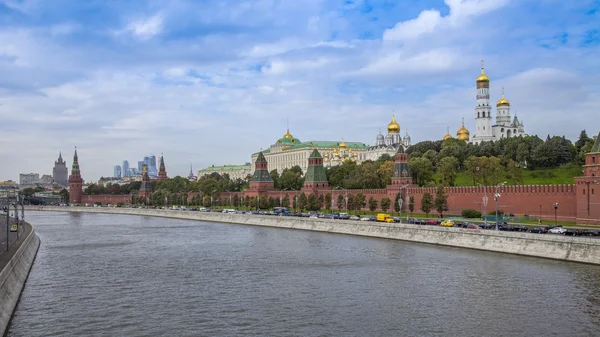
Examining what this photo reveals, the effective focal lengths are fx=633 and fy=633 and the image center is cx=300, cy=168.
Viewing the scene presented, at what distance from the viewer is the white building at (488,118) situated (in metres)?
108

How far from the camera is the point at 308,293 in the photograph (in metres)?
25.0

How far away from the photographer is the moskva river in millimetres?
19906

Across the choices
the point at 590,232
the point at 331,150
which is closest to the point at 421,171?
the point at 590,232

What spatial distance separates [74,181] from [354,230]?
107 meters

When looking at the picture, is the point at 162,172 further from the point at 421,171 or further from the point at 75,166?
the point at 421,171

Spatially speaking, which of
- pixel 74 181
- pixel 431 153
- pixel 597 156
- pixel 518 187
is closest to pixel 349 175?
pixel 431 153

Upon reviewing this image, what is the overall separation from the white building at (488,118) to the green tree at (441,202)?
2109 inches

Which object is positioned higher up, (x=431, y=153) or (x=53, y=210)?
(x=431, y=153)

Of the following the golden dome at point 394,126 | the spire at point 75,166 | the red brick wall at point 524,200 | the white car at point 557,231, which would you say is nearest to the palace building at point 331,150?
the golden dome at point 394,126

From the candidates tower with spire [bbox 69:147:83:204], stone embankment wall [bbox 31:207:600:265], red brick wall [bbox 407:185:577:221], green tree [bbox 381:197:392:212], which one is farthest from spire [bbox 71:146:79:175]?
red brick wall [bbox 407:185:577:221]

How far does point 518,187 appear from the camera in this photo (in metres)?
50.7

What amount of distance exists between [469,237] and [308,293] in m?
15.9

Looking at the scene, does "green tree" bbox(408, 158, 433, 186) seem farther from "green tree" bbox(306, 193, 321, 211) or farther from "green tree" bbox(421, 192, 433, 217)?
"green tree" bbox(421, 192, 433, 217)

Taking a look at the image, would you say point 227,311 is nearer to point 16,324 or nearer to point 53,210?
point 16,324
